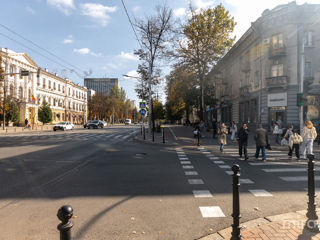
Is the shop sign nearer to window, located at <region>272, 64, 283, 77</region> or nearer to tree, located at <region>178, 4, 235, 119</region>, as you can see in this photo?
window, located at <region>272, 64, 283, 77</region>

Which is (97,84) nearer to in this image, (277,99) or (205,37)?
(205,37)

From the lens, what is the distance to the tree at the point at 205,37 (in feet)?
74.7

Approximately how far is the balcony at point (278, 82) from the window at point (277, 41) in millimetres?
3483

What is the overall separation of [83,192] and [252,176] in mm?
5048

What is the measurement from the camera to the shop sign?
23.8 metres

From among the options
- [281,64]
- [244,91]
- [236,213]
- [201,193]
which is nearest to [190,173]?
[201,193]

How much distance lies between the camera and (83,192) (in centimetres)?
545

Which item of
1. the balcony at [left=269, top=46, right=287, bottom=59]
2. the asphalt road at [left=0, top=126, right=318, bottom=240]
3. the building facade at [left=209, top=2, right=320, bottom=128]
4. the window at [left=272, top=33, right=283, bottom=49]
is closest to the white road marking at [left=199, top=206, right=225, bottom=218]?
the asphalt road at [left=0, top=126, right=318, bottom=240]

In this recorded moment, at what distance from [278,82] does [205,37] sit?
9.04m

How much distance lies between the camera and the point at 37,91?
52375mm

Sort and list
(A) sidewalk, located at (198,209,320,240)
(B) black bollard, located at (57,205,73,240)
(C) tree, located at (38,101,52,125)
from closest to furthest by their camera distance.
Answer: (B) black bollard, located at (57,205,73,240)
(A) sidewalk, located at (198,209,320,240)
(C) tree, located at (38,101,52,125)

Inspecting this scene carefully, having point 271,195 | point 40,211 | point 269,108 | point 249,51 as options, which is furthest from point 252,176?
point 249,51

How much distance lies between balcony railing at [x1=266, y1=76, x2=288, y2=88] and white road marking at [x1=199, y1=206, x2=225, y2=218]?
23.1m

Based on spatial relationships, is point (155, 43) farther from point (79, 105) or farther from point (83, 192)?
point (79, 105)
